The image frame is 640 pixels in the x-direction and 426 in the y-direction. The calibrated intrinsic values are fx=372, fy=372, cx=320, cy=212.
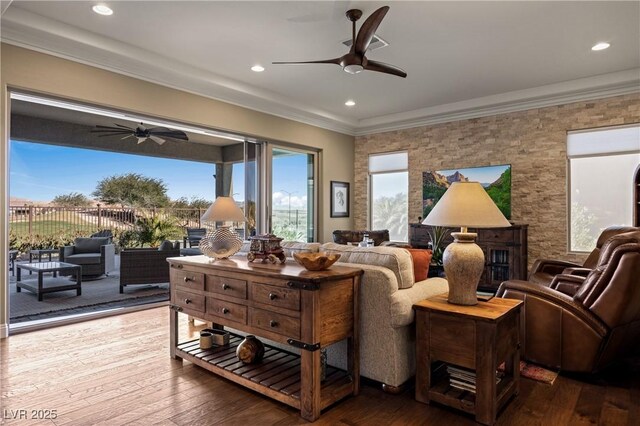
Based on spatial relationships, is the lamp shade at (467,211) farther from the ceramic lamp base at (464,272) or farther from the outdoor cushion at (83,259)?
the outdoor cushion at (83,259)

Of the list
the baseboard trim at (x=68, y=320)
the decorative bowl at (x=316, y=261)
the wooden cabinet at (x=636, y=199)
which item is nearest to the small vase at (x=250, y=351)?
the decorative bowl at (x=316, y=261)

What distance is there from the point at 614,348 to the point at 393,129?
511 centimetres

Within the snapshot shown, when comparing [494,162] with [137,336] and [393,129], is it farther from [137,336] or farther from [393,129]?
[137,336]

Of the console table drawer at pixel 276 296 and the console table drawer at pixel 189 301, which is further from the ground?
the console table drawer at pixel 276 296

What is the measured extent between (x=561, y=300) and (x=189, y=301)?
2791mm

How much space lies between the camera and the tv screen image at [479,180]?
577cm

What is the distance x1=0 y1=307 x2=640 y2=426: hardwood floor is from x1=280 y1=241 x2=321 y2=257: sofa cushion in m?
1.01

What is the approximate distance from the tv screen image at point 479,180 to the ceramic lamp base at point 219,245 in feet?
14.1

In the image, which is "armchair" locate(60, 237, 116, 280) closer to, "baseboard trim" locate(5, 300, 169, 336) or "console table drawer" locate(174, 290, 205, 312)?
"baseboard trim" locate(5, 300, 169, 336)

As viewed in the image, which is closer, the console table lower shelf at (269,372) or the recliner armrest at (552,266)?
the console table lower shelf at (269,372)

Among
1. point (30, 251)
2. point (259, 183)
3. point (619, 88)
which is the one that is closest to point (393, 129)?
point (259, 183)

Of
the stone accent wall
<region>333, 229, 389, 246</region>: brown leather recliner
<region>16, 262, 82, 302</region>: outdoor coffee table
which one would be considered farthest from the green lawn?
the stone accent wall

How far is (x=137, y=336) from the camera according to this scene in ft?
11.8

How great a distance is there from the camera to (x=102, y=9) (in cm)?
323
